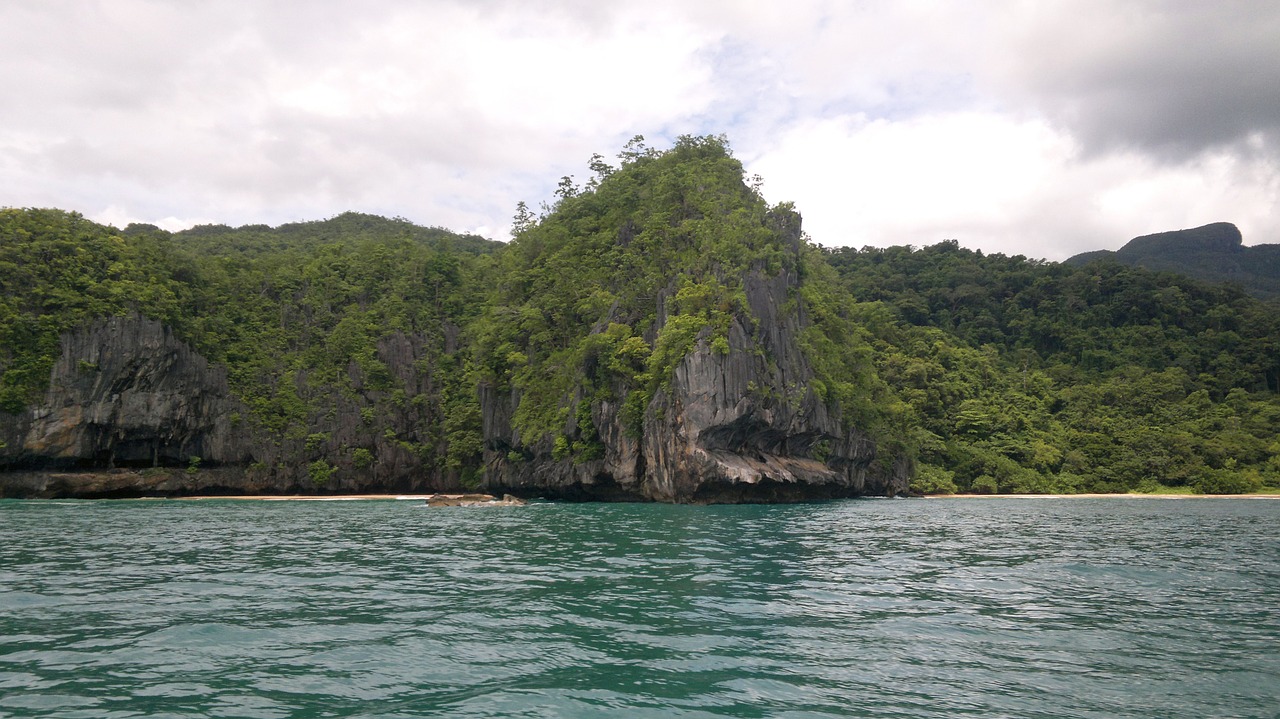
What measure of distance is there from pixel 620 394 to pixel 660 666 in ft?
138

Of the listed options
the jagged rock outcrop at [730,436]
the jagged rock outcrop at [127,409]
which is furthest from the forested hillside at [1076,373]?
the jagged rock outcrop at [127,409]

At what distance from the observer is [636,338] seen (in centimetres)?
5059

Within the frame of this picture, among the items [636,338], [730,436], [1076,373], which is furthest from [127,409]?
[1076,373]

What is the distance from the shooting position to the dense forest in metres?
54.7

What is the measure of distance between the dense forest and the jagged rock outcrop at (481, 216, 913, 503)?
1428 millimetres

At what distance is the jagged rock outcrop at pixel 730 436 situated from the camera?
148 feet

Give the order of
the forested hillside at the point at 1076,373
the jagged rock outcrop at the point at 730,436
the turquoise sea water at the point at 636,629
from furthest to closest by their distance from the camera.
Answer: the forested hillside at the point at 1076,373
the jagged rock outcrop at the point at 730,436
the turquoise sea water at the point at 636,629

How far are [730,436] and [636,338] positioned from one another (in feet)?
31.0

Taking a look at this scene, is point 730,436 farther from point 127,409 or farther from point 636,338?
point 127,409

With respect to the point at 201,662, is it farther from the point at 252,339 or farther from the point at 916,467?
the point at 252,339

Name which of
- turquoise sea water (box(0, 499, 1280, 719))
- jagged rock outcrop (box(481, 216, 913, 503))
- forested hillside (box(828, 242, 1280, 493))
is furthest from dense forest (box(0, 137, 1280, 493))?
turquoise sea water (box(0, 499, 1280, 719))

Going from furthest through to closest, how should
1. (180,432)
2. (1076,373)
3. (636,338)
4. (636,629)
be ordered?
(1076,373) → (180,432) → (636,338) → (636,629)

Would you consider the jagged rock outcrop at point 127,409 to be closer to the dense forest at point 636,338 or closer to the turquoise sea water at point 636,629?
the dense forest at point 636,338

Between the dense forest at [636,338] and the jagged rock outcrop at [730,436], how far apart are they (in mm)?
1428
